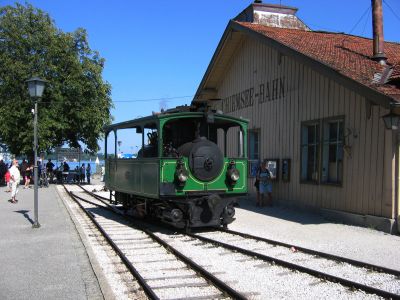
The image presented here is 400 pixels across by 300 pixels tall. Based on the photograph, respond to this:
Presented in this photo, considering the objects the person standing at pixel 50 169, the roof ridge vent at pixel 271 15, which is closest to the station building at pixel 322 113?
the roof ridge vent at pixel 271 15

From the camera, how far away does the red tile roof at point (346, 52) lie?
1070cm

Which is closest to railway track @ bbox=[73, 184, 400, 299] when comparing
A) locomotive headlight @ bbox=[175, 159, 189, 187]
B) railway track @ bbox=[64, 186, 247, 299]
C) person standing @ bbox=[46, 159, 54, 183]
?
railway track @ bbox=[64, 186, 247, 299]

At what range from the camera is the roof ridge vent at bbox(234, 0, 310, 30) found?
21203 millimetres

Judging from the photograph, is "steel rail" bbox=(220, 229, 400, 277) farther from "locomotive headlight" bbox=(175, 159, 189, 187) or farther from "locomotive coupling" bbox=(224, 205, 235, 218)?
"locomotive headlight" bbox=(175, 159, 189, 187)

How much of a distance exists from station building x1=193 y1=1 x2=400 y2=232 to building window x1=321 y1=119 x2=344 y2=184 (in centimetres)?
3

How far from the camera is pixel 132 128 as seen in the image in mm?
11898

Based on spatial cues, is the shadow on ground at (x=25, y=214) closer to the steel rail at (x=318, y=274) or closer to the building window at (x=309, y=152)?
the steel rail at (x=318, y=274)

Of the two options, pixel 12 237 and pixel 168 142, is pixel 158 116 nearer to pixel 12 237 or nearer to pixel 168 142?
pixel 168 142

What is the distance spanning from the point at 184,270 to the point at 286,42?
953cm

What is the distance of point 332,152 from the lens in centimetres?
1243

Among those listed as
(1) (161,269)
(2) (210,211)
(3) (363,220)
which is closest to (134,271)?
(1) (161,269)

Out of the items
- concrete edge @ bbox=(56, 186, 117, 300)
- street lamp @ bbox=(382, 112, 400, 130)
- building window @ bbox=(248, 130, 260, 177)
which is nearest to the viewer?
concrete edge @ bbox=(56, 186, 117, 300)

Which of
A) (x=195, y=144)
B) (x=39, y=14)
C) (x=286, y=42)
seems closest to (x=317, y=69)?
(x=286, y=42)

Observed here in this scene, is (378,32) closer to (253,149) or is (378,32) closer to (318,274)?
(253,149)
